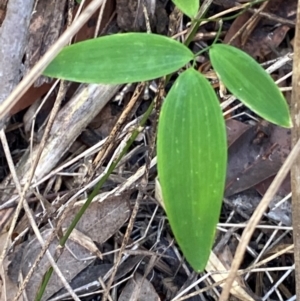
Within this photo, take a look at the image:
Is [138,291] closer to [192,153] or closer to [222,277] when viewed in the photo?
[222,277]

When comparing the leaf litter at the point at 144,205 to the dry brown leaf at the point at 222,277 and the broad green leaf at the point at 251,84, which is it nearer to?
the dry brown leaf at the point at 222,277

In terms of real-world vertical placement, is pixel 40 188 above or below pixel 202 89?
below

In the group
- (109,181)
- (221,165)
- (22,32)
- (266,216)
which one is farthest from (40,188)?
(221,165)

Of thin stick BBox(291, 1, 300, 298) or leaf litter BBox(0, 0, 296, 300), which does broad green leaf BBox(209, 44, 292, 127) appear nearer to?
thin stick BBox(291, 1, 300, 298)

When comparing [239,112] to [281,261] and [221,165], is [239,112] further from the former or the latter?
[221,165]

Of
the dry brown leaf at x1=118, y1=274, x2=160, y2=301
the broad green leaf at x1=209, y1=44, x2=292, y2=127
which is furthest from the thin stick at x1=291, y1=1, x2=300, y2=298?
the dry brown leaf at x1=118, y1=274, x2=160, y2=301

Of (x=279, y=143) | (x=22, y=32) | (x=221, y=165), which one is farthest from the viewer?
(x=279, y=143)

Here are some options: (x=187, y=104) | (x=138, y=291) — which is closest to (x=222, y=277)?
(x=138, y=291)

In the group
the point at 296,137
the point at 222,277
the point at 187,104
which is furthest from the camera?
the point at 222,277
